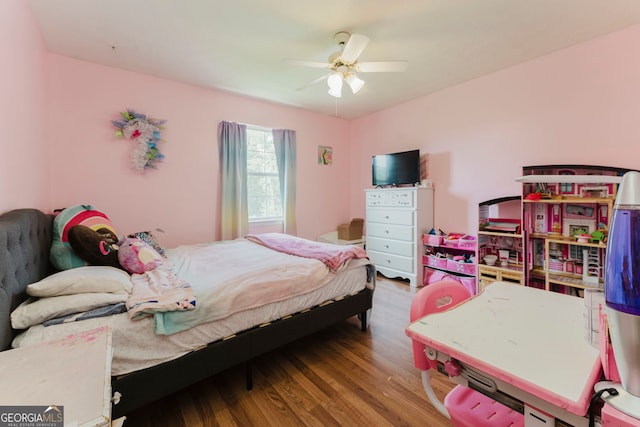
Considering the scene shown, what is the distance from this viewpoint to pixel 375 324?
8.35ft

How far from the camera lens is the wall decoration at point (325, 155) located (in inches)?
174

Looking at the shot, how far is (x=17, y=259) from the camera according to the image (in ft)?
3.92

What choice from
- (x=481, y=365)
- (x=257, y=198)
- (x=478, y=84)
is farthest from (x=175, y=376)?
(x=478, y=84)

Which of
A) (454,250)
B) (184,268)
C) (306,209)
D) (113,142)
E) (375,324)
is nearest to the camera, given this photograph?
(184,268)

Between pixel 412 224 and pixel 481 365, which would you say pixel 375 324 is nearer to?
pixel 412 224

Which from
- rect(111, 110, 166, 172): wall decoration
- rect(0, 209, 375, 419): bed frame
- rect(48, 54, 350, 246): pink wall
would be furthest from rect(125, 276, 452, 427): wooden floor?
rect(111, 110, 166, 172): wall decoration

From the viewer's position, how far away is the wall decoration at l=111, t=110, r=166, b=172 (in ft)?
9.20

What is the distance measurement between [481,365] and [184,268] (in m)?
2.07

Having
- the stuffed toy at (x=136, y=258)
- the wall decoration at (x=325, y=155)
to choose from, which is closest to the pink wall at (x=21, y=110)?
the stuffed toy at (x=136, y=258)

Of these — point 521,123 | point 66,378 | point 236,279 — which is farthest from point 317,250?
point 521,123

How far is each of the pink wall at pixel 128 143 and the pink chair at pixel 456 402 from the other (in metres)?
2.95

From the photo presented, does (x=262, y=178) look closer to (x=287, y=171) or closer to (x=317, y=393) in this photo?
(x=287, y=171)

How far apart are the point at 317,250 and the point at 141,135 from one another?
2255 millimetres

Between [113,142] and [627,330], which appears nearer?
[627,330]
